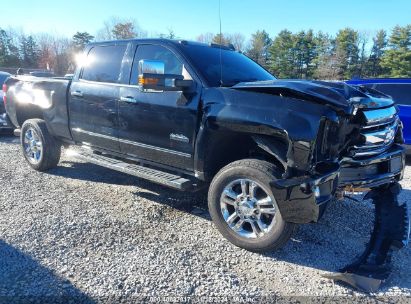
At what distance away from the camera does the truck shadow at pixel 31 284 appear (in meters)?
2.75

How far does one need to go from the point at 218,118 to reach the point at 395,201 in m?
2.03

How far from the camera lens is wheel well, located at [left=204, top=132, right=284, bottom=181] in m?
3.87

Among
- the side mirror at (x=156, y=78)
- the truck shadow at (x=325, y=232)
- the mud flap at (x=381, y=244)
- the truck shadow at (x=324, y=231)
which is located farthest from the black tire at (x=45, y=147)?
the mud flap at (x=381, y=244)

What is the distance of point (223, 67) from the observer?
177 inches

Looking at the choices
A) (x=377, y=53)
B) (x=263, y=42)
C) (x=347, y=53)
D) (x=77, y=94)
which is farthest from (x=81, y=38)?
(x=77, y=94)

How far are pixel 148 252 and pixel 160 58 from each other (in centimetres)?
230

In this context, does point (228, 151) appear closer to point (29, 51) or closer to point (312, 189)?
point (312, 189)

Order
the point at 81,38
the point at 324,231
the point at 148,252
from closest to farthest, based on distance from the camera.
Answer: the point at 148,252, the point at 324,231, the point at 81,38

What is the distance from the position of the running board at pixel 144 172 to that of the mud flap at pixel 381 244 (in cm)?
172

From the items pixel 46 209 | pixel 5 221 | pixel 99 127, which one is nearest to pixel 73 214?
pixel 46 209

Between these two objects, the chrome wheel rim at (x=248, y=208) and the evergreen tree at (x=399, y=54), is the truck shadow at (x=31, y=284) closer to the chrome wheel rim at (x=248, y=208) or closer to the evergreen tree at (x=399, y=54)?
the chrome wheel rim at (x=248, y=208)

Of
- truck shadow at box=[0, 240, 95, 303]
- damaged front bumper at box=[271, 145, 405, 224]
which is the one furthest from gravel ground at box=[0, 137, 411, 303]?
damaged front bumper at box=[271, 145, 405, 224]

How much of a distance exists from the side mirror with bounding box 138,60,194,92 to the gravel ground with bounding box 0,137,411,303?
151cm

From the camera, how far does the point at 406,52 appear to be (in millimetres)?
40469
